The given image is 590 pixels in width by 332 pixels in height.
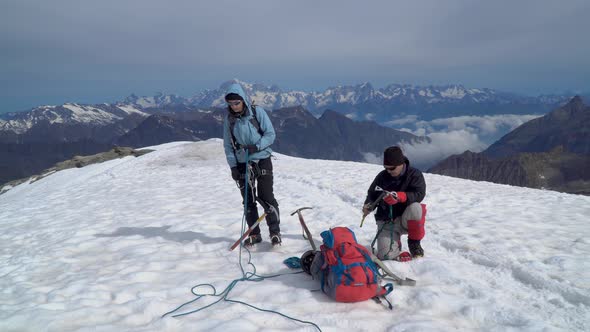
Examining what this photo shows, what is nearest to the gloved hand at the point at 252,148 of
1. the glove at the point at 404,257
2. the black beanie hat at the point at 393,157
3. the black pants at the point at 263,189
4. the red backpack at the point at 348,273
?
the black pants at the point at 263,189

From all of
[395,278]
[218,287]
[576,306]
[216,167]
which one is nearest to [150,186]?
[216,167]

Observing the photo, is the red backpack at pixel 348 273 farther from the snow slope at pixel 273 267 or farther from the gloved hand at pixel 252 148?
the gloved hand at pixel 252 148

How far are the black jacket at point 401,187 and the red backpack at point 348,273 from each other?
5.69 ft

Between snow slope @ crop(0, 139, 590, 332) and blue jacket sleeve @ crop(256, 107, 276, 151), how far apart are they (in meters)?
2.65

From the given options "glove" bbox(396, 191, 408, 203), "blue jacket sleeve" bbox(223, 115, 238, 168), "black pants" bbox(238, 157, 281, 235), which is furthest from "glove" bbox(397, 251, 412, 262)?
"blue jacket sleeve" bbox(223, 115, 238, 168)

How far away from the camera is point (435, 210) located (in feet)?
39.6

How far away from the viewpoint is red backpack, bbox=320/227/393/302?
522 cm

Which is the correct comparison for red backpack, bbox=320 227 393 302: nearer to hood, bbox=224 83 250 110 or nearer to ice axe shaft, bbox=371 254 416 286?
ice axe shaft, bbox=371 254 416 286

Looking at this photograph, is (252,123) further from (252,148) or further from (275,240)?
(275,240)

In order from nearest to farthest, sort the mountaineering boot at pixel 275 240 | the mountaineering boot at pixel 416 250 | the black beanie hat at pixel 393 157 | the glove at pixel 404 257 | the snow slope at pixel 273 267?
the snow slope at pixel 273 267 → the black beanie hat at pixel 393 157 → the glove at pixel 404 257 → the mountaineering boot at pixel 416 250 → the mountaineering boot at pixel 275 240

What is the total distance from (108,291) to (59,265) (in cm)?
269

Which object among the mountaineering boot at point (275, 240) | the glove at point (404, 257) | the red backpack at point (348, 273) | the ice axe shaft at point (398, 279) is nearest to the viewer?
the red backpack at point (348, 273)

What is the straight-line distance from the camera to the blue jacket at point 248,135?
297 inches

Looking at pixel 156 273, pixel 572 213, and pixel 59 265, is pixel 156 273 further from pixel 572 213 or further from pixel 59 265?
pixel 572 213
